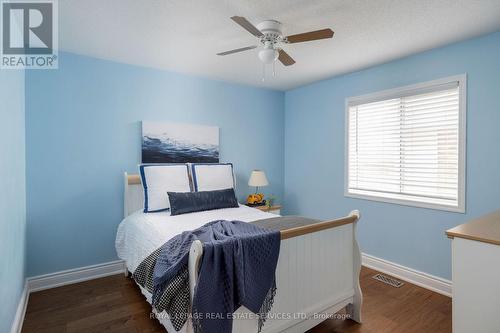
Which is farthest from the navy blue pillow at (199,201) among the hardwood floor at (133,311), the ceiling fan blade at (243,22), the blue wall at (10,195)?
the ceiling fan blade at (243,22)

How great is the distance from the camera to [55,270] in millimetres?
2791

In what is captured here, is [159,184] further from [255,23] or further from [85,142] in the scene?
[255,23]

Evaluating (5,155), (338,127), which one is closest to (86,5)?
(5,155)

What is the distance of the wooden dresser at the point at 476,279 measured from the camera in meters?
1.40

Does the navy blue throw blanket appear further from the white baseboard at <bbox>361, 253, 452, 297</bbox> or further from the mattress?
the white baseboard at <bbox>361, 253, 452, 297</bbox>

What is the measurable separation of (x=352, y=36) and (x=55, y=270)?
3738 mm

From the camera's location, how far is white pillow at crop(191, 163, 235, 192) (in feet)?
10.9

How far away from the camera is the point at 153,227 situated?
2.39 m

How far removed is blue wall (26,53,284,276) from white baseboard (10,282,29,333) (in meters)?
0.26

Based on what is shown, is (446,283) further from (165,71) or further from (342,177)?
(165,71)

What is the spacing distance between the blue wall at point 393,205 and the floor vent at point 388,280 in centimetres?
22

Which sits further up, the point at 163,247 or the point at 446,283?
the point at 163,247

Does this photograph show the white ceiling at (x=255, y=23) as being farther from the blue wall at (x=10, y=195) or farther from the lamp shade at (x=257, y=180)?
the lamp shade at (x=257, y=180)

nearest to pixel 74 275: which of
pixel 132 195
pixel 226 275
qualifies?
pixel 132 195
